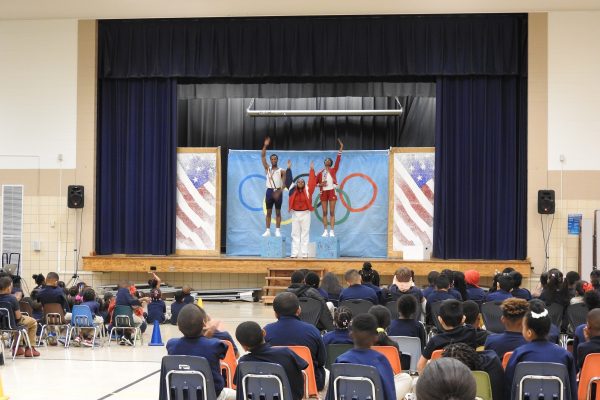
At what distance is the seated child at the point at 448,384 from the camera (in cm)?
243

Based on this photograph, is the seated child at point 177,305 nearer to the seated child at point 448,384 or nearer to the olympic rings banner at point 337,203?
the olympic rings banner at point 337,203

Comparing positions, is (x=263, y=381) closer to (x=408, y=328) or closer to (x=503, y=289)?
(x=408, y=328)

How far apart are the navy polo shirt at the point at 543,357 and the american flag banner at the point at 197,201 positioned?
1476 centimetres

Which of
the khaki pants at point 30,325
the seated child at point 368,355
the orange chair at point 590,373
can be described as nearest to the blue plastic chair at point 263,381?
the seated child at point 368,355

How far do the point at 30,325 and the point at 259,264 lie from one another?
764 centimetres

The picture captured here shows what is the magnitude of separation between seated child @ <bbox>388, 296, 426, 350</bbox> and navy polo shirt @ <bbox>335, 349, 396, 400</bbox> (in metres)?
2.50

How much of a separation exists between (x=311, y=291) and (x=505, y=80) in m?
11.3

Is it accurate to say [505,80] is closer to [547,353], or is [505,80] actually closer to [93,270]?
[93,270]

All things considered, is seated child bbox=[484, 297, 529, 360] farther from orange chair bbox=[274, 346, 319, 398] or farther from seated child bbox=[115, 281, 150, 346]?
seated child bbox=[115, 281, 150, 346]

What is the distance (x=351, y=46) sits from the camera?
1920 centimetres

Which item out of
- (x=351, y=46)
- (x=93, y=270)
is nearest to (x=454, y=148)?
(x=351, y=46)

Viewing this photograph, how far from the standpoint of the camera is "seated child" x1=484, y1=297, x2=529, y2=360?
6230mm

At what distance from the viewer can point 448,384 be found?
95.6 inches

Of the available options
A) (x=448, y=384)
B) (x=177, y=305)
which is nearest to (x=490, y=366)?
(x=448, y=384)
